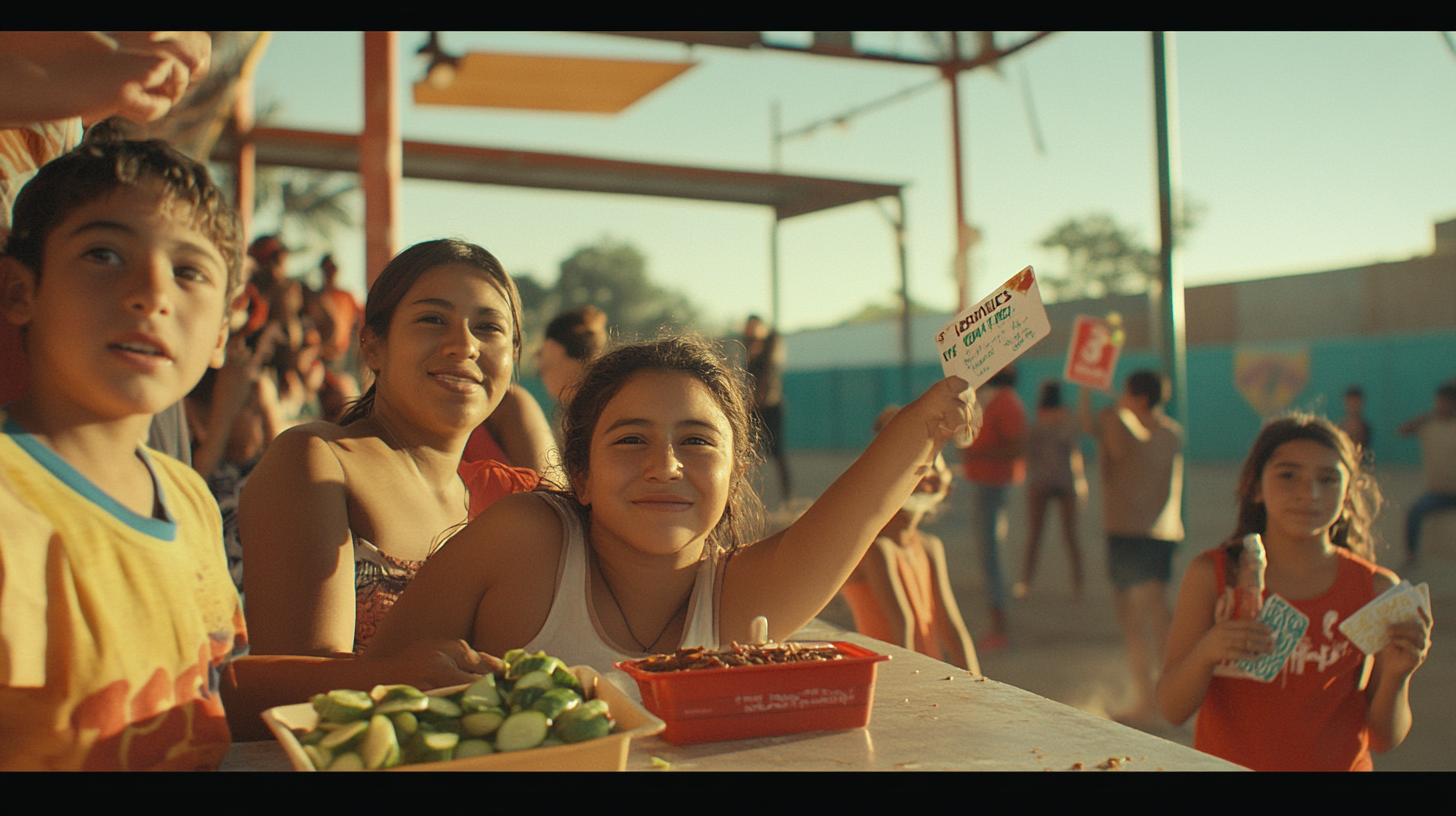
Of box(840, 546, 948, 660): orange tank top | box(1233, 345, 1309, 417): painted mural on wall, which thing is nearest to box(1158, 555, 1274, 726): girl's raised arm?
box(840, 546, 948, 660): orange tank top

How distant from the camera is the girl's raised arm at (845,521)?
5.21 ft

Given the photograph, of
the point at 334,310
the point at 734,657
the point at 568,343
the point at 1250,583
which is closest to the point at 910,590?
the point at 1250,583

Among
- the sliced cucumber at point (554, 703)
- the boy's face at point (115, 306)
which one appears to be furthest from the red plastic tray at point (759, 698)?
the boy's face at point (115, 306)

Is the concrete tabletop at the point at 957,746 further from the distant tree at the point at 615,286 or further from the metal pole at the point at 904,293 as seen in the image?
the distant tree at the point at 615,286

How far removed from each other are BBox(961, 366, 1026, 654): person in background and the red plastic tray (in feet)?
16.6

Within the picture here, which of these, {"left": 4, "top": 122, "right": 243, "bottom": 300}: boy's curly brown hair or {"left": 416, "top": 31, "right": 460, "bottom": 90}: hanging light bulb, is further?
{"left": 416, "top": 31, "right": 460, "bottom": 90}: hanging light bulb

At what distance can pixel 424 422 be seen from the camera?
1826 mm

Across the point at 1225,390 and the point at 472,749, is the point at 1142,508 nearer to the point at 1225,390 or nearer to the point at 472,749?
the point at 472,749

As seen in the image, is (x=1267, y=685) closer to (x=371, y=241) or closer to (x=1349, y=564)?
(x=1349, y=564)

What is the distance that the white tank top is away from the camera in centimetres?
159

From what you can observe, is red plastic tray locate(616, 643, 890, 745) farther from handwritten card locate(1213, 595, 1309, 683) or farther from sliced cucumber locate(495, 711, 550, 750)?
handwritten card locate(1213, 595, 1309, 683)

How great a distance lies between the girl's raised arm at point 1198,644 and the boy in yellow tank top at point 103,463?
201 cm
